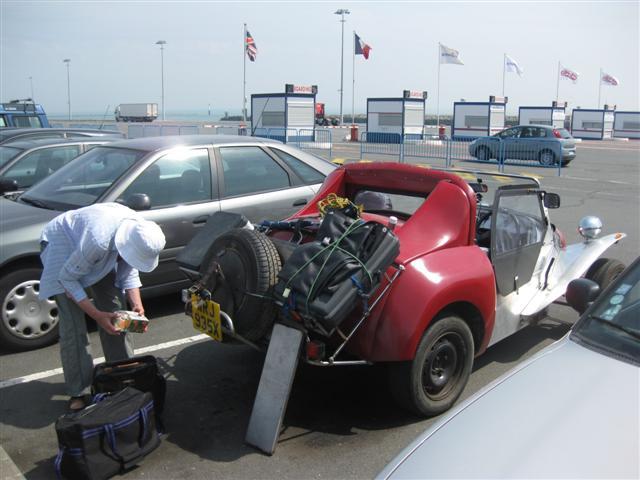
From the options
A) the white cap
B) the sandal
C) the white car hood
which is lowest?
the sandal

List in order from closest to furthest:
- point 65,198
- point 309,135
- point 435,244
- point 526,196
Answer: point 435,244 < point 526,196 < point 65,198 < point 309,135

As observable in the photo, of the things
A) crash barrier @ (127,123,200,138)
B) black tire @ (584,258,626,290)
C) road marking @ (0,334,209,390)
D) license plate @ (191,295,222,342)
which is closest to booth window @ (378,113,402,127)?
crash barrier @ (127,123,200,138)

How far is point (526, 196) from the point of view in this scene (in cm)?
525

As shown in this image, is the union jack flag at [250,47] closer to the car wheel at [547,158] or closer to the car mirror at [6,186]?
the car wheel at [547,158]

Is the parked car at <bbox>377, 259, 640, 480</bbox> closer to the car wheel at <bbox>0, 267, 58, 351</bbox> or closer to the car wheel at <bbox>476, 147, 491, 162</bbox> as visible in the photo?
the car wheel at <bbox>0, 267, 58, 351</bbox>

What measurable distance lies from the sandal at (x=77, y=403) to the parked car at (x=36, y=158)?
4.65 metres

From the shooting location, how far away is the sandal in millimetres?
4070

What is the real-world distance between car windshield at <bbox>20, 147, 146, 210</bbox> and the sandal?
2.12 metres

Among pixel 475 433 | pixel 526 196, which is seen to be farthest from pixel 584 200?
pixel 475 433

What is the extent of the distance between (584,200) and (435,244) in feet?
38.9

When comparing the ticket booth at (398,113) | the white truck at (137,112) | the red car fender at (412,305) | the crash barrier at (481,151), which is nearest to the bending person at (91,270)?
the red car fender at (412,305)

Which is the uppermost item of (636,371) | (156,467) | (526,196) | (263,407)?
(526,196)

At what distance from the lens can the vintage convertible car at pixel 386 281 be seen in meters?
3.62

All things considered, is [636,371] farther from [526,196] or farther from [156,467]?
[526,196]
